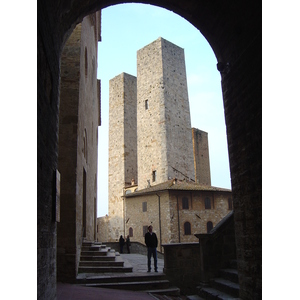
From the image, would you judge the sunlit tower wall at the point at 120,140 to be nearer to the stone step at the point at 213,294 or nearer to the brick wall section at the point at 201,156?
the brick wall section at the point at 201,156

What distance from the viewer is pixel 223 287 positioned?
6543mm

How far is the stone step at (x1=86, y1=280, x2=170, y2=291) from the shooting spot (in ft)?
24.7

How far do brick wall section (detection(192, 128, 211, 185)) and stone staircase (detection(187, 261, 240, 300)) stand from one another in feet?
82.9

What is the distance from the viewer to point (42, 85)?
3.75 metres

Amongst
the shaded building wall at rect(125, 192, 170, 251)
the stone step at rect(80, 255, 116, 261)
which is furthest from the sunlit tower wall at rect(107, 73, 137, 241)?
the stone step at rect(80, 255, 116, 261)

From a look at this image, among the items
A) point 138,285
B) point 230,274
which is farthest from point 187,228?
point 230,274

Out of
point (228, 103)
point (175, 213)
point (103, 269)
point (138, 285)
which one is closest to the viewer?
point (228, 103)

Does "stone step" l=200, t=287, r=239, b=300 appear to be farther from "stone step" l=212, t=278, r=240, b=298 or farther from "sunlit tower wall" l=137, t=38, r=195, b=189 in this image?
"sunlit tower wall" l=137, t=38, r=195, b=189

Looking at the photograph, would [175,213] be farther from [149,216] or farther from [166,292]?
[166,292]

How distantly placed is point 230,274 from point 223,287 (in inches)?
15.4

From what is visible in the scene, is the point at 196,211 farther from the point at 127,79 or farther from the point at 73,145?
the point at 127,79

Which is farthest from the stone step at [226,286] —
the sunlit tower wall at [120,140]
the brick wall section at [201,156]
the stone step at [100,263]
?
the brick wall section at [201,156]

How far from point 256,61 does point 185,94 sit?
25406 millimetres

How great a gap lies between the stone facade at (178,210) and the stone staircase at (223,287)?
14789mm
